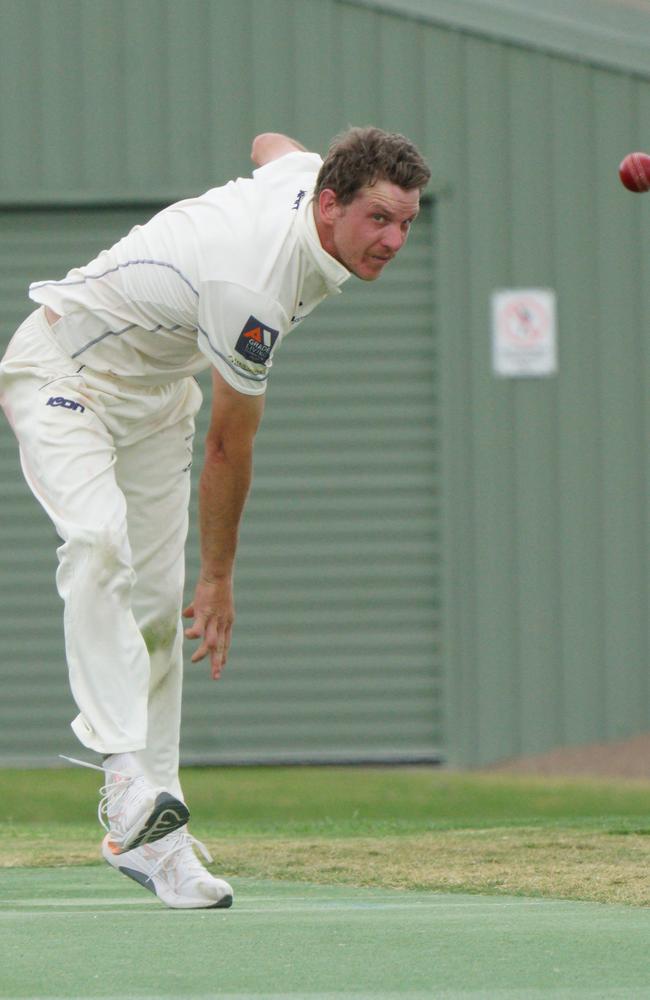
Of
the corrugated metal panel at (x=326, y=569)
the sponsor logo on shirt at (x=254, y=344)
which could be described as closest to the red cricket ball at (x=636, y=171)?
the sponsor logo on shirt at (x=254, y=344)

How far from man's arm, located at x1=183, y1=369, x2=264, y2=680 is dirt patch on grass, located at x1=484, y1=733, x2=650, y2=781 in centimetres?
535

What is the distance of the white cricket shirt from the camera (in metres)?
4.58

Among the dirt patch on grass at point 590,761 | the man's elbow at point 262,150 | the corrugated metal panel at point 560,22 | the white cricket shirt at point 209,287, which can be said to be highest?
the corrugated metal panel at point 560,22

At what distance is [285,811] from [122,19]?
4.21 metres

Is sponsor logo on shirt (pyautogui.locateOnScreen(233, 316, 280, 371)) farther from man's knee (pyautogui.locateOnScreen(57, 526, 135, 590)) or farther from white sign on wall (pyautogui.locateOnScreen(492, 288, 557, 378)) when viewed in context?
white sign on wall (pyautogui.locateOnScreen(492, 288, 557, 378))

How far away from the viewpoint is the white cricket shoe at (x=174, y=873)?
4723mm

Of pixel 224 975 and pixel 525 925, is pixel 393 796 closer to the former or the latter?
pixel 525 925

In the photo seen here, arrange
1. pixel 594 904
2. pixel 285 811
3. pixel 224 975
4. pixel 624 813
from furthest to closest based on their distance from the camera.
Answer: pixel 285 811
pixel 624 813
pixel 594 904
pixel 224 975

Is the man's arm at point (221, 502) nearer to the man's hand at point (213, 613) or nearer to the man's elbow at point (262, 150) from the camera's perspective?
the man's hand at point (213, 613)

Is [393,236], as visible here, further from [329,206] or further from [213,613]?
[213,613]

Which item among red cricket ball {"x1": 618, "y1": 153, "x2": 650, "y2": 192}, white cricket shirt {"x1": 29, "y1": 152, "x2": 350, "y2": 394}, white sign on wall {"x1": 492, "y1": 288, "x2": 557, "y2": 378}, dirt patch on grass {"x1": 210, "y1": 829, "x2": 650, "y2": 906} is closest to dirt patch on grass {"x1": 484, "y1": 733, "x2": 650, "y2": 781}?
white sign on wall {"x1": 492, "y1": 288, "x2": 557, "y2": 378}

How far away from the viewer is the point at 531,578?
399 inches

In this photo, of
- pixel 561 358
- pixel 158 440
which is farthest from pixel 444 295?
pixel 158 440

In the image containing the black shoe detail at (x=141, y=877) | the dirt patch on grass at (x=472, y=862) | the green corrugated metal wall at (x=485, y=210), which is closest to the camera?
the black shoe detail at (x=141, y=877)
